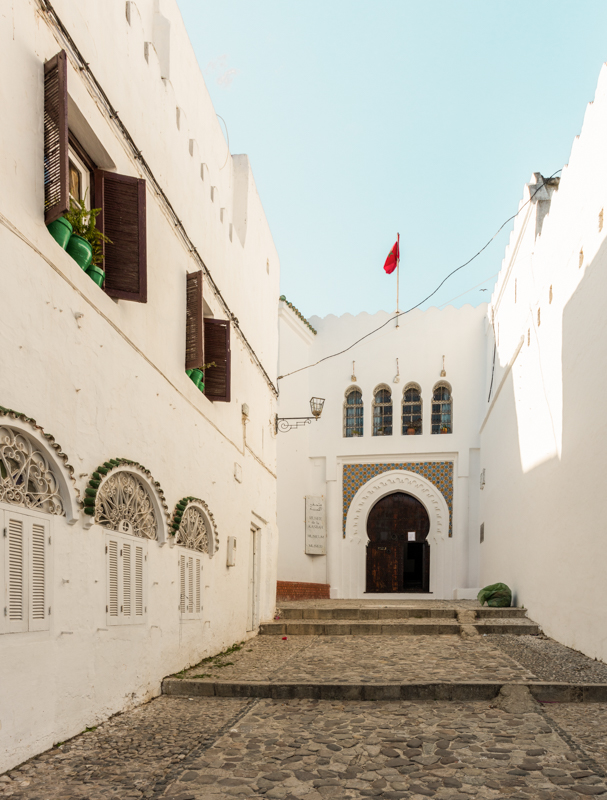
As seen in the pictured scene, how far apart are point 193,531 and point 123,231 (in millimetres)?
2756

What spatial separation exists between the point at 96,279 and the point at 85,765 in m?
2.69

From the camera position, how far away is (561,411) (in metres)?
7.38

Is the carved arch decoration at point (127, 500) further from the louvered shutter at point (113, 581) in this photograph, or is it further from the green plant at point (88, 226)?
the green plant at point (88, 226)

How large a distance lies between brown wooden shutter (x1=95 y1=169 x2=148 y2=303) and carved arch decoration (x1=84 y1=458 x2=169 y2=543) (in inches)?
44.7

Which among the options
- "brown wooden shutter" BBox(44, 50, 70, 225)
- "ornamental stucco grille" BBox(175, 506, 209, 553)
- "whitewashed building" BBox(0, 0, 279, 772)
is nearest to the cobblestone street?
"whitewashed building" BBox(0, 0, 279, 772)

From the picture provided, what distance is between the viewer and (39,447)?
139 inches

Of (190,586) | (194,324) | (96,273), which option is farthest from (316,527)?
(96,273)

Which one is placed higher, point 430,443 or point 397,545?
point 430,443

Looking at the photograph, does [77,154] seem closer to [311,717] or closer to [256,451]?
A: [311,717]

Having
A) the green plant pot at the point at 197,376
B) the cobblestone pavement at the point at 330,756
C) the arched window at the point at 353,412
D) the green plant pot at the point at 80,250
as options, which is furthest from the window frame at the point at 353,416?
the green plant pot at the point at 80,250

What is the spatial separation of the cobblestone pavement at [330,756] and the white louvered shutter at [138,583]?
2.04ft

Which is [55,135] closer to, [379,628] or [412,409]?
[379,628]

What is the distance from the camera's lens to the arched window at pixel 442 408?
1503 centimetres

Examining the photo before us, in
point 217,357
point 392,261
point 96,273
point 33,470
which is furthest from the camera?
point 392,261
